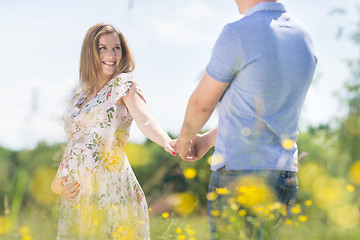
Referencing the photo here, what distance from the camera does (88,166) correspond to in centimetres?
252

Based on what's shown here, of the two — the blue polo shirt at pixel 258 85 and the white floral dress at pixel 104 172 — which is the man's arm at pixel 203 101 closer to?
the blue polo shirt at pixel 258 85

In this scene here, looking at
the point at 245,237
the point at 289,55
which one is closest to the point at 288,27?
the point at 289,55

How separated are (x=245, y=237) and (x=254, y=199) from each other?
14 centimetres

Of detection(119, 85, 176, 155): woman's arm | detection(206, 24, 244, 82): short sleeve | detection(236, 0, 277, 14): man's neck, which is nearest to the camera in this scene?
detection(206, 24, 244, 82): short sleeve

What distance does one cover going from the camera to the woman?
97.0 inches

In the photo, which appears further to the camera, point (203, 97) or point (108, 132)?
point (108, 132)

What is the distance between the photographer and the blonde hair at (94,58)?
2.76 m

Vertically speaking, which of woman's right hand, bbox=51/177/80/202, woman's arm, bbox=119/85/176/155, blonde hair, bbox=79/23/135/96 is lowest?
woman's right hand, bbox=51/177/80/202

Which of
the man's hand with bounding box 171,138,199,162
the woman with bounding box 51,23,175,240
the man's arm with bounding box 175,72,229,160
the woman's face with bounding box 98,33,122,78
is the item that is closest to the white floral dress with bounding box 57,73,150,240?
the woman with bounding box 51,23,175,240

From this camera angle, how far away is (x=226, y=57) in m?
1.53

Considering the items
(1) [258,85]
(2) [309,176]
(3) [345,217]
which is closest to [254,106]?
(1) [258,85]

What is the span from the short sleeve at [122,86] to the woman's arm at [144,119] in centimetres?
2

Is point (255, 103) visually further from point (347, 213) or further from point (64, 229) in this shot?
point (64, 229)

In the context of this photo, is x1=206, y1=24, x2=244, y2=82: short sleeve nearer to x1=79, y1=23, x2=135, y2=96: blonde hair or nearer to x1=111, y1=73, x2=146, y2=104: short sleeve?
x1=111, y1=73, x2=146, y2=104: short sleeve
